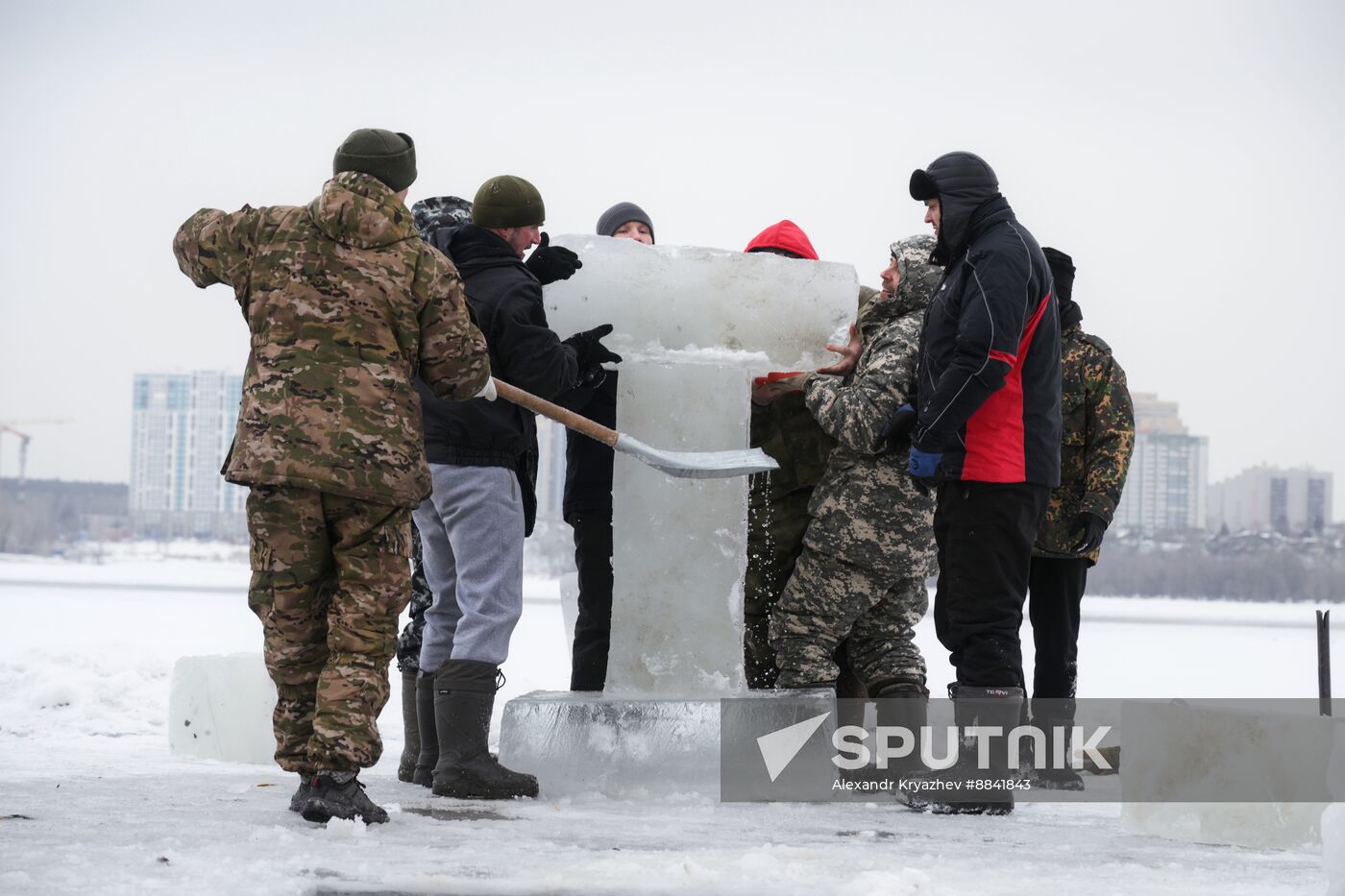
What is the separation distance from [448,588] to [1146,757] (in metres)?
1.90

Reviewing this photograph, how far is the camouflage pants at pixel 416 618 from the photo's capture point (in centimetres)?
439

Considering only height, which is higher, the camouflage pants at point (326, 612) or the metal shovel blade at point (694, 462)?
the metal shovel blade at point (694, 462)

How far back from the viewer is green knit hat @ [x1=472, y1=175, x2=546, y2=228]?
4.04 m

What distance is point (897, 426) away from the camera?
413 centimetres

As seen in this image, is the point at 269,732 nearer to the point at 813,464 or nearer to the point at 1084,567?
the point at 813,464

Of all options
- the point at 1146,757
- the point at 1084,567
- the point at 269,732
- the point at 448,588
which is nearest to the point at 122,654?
the point at 269,732

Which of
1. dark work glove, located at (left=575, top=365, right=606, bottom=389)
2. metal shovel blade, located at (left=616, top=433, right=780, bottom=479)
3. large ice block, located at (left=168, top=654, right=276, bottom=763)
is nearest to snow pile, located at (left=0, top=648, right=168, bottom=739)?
large ice block, located at (left=168, top=654, right=276, bottom=763)

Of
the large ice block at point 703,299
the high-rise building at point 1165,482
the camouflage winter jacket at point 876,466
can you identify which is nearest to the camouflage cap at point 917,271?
the camouflage winter jacket at point 876,466

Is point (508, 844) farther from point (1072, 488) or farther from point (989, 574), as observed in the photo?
point (1072, 488)

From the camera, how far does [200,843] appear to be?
2893 millimetres

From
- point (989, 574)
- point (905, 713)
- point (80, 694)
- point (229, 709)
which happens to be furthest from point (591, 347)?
point (80, 694)

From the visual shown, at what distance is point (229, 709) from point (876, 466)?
7.60ft

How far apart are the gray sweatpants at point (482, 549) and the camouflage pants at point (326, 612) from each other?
0.42m

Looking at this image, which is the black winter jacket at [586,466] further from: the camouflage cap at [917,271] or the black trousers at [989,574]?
the black trousers at [989,574]
